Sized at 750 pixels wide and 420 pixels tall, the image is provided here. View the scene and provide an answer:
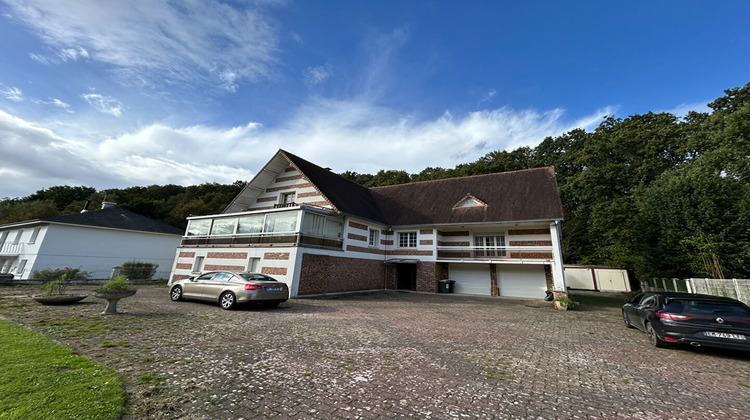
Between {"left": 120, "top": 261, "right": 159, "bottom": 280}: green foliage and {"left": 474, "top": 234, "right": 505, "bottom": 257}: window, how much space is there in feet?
87.6

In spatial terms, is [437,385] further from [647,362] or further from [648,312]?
[648,312]

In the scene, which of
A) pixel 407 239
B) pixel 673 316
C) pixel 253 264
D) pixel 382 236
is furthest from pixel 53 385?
pixel 407 239

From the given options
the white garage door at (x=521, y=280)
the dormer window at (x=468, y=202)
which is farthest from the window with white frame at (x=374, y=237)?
the white garage door at (x=521, y=280)

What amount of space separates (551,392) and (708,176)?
69.4ft

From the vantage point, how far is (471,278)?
64.9 feet

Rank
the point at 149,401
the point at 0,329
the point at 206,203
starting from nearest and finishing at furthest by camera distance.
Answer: the point at 149,401 → the point at 0,329 → the point at 206,203

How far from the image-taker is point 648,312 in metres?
7.57

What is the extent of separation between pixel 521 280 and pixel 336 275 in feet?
38.7

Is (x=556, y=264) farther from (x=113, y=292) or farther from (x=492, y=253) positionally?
(x=113, y=292)

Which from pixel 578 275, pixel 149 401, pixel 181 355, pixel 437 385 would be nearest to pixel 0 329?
pixel 181 355

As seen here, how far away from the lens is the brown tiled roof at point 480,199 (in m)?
18.0

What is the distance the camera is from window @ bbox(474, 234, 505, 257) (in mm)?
18752

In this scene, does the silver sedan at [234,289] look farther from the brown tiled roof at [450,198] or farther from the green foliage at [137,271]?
the green foliage at [137,271]

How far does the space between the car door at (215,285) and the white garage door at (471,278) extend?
1457cm
